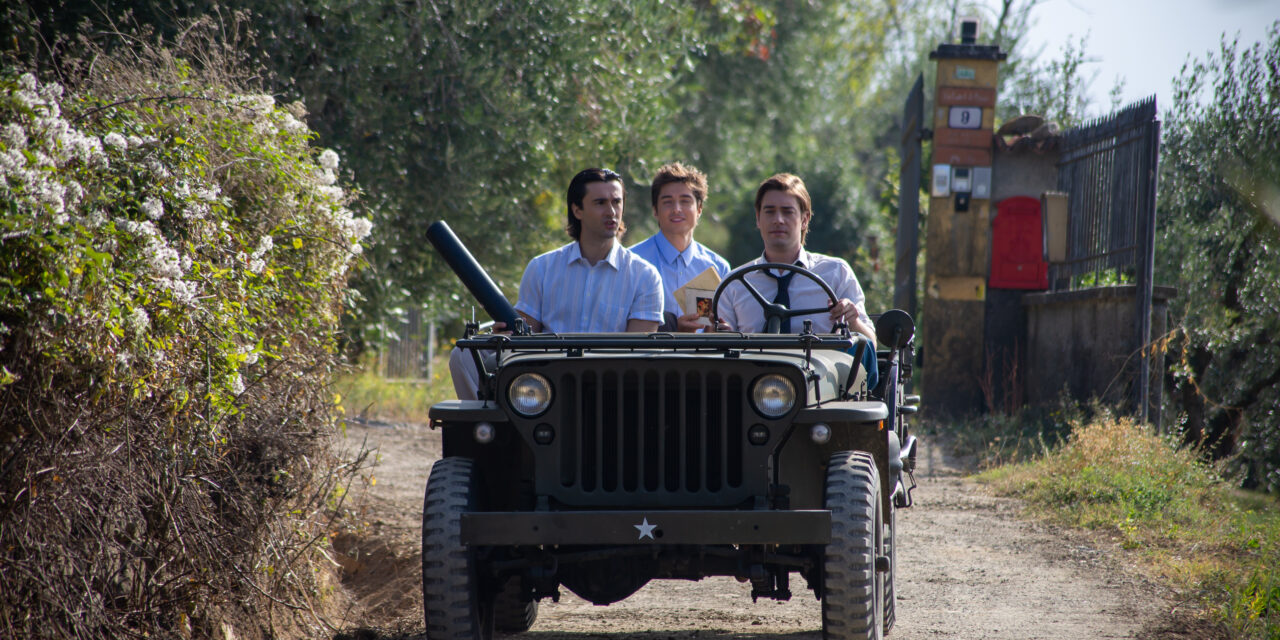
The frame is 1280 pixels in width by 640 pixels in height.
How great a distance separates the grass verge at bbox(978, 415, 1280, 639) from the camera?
555 centimetres

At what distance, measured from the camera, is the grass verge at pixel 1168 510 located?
18.2 feet

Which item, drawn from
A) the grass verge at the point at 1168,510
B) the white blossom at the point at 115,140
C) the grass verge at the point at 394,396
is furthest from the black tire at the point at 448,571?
the grass verge at the point at 394,396

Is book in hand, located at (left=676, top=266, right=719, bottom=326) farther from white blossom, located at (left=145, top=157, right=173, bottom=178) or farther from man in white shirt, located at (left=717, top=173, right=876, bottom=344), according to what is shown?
white blossom, located at (left=145, top=157, right=173, bottom=178)

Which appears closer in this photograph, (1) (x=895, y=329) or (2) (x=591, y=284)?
(1) (x=895, y=329)

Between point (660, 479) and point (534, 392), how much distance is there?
0.53 metres

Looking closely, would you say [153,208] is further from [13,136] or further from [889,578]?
[889,578]

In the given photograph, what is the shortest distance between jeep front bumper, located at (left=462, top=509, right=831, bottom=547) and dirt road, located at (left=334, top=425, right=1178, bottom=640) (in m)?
1.34

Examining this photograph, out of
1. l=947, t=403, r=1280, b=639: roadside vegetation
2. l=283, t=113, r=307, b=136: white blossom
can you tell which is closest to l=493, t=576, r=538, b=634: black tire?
l=283, t=113, r=307, b=136: white blossom

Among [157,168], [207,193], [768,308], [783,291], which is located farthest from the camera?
[783,291]

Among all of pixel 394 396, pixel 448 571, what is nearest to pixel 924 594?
pixel 448 571

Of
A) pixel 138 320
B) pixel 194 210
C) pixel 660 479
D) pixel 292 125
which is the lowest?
pixel 660 479

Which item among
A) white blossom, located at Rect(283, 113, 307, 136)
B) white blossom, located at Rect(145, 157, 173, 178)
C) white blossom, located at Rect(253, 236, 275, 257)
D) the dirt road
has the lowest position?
the dirt road

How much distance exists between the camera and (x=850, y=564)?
4.00 m

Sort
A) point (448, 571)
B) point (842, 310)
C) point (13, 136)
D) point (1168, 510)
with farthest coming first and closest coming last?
point (1168, 510)
point (842, 310)
point (448, 571)
point (13, 136)
